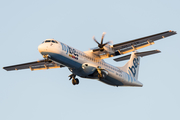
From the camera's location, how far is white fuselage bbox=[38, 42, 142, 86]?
883 inches

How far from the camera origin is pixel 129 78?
2770 cm

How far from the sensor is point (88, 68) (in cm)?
2411

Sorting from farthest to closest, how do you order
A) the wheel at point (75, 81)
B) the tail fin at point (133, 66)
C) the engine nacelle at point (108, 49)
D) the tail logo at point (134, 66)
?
the tail logo at point (134, 66)
the tail fin at point (133, 66)
the wheel at point (75, 81)
the engine nacelle at point (108, 49)

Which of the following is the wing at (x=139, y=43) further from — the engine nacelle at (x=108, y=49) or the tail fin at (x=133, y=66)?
the tail fin at (x=133, y=66)

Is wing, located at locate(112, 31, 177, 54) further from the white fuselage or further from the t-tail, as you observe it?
the t-tail

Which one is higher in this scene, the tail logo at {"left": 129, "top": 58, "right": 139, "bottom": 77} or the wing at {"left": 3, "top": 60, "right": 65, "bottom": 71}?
the tail logo at {"left": 129, "top": 58, "right": 139, "bottom": 77}

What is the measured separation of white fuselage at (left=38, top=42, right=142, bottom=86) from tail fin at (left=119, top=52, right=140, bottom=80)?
0.97m

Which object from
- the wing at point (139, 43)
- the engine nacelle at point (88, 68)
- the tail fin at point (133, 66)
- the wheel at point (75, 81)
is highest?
the wing at point (139, 43)

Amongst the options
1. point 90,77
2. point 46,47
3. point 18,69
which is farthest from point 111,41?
point 18,69

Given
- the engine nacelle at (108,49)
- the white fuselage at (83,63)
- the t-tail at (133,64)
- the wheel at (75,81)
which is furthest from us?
the t-tail at (133,64)

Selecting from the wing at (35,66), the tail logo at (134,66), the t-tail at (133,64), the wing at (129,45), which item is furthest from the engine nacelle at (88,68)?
the tail logo at (134,66)

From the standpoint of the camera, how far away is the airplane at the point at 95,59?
2266cm

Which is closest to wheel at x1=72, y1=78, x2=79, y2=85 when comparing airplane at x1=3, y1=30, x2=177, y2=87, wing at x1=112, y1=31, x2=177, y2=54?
airplane at x1=3, y1=30, x2=177, y2=87

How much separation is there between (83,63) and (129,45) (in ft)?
13.7
